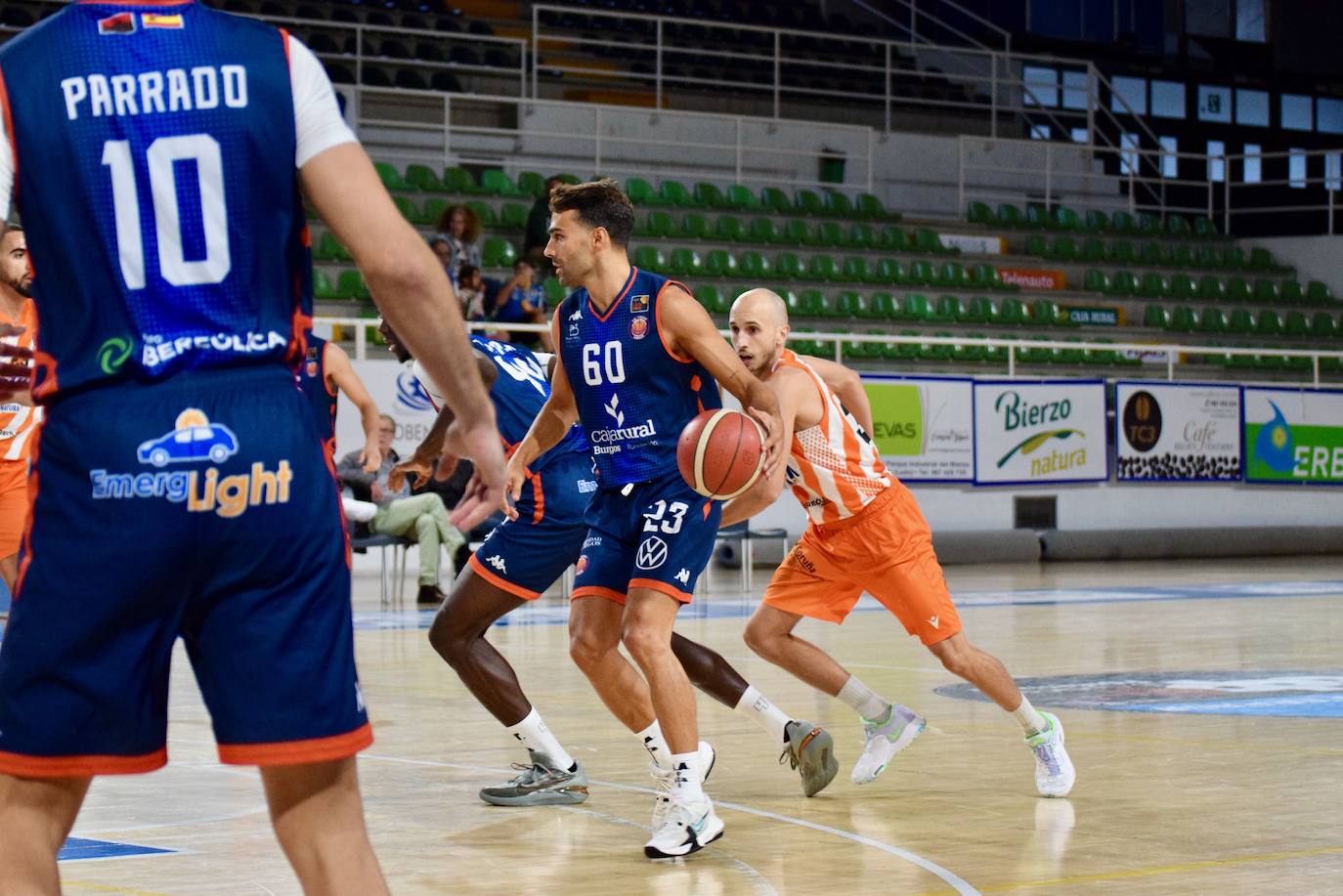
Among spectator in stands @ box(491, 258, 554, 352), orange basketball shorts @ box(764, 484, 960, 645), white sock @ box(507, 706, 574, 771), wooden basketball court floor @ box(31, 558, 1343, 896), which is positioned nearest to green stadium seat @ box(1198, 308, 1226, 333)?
spectator in stands @ box(491, 258, 554, 352)

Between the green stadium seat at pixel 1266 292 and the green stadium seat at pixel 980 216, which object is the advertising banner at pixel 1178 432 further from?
the green stadium seat at pixel 980 216

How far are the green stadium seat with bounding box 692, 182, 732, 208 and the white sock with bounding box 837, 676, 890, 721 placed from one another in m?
17.6

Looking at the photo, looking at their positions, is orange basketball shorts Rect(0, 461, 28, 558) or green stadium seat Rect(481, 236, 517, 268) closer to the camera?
orange basketball shorts Rect(0, 461, 28, 558)

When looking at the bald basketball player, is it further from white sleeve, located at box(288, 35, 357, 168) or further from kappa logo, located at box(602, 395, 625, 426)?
white sleeve, located at box(288, 35, 357, 168)

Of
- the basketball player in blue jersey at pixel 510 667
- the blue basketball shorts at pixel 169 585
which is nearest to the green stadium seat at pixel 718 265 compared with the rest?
the basketball player in blue jersey at pixel 510 667

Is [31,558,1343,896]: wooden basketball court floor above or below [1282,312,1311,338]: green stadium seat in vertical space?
below

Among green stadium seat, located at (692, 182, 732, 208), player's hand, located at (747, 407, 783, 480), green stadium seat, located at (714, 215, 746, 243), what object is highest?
green stadium seat, located at (692, 182, 732, 208)

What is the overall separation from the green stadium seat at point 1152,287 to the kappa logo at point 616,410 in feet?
69.8

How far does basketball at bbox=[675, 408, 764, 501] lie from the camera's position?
5383 millimetres

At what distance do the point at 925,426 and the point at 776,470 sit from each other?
13.3 meters

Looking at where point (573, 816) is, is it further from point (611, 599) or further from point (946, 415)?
point (946, 415)

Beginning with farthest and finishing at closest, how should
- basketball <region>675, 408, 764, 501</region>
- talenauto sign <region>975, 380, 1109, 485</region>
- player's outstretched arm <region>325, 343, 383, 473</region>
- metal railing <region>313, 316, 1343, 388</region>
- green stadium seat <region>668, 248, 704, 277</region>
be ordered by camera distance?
green stadium seat <region>668, 248, 704, 277</region> → talenauto sign <region>975, 380, 1109, 485</region> → metal railing <region>313, 316, 1343, 388</region> → player's outstretched arm <region>325, 343, 383, 473</region> → basketball <region>675, 408, 764, 501</region>

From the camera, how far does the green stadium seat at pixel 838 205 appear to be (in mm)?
24812

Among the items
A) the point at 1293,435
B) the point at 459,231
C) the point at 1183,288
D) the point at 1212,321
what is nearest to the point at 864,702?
the point at 459,231
